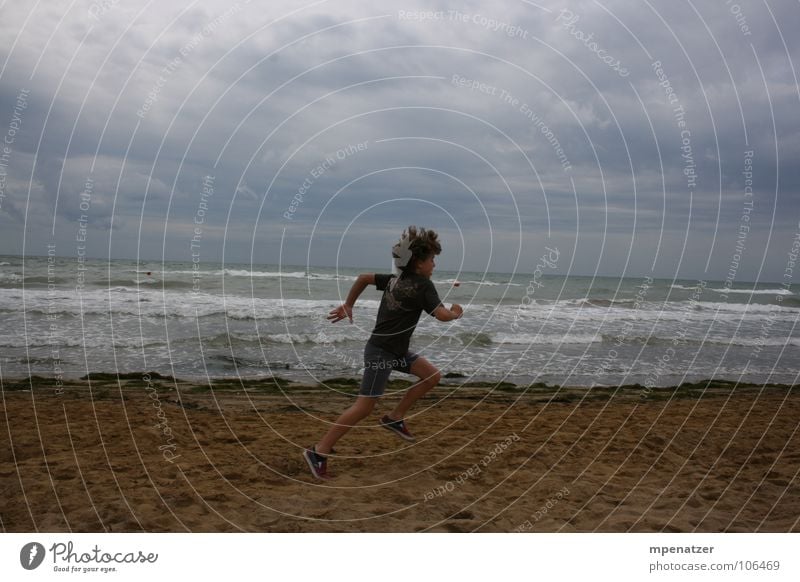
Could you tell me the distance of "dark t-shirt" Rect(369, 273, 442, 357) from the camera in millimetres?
6230

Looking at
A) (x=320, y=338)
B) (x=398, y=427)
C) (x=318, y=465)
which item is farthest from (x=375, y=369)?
(x=320, y=338)

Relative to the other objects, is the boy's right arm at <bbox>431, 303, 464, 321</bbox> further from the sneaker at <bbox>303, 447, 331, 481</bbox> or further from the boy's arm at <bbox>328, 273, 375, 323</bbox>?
the sneaker at <bbox>303, 447, 331, 481</bbox>

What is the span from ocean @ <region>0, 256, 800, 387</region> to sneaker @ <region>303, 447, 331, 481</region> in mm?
6798

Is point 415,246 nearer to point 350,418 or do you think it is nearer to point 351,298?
point 351,298

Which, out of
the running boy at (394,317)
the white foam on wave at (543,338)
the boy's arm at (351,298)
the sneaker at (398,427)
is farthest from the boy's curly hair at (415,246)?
the white foam on wave at (543,338)

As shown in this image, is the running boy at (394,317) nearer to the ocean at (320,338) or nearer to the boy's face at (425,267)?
the boy's face at (425,267)

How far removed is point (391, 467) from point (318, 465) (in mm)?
911

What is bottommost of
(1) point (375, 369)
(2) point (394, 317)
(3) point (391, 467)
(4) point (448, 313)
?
(3) point (391, 467)

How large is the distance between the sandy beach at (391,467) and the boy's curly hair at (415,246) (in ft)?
7.81

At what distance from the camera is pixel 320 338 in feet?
60.8

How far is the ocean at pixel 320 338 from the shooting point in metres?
14.1

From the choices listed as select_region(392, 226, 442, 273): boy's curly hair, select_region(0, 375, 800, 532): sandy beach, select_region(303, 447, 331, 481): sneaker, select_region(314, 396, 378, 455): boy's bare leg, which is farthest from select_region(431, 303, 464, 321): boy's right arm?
select_region(303, 447, 331, 481): sneaker

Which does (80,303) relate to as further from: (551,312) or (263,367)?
(551,312)
